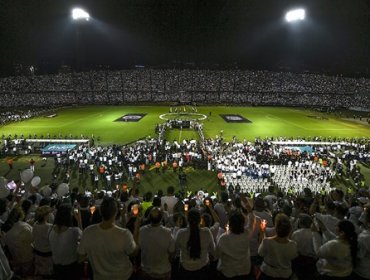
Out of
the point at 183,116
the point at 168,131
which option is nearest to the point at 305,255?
the point at 168,131

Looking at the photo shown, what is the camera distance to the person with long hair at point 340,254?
545cm

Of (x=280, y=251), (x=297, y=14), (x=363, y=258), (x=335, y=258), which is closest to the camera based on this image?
(x=280, y=251)

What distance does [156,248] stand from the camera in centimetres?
560

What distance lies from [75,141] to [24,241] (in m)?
32.3

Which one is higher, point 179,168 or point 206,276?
point 206,276

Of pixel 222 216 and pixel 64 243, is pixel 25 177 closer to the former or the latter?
pixel 64 243

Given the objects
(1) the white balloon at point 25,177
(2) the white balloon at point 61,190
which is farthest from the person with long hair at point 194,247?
(1) the white balloon at point 25,177

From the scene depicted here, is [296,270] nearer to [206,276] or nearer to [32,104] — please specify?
[206,276]

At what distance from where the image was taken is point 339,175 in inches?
1014

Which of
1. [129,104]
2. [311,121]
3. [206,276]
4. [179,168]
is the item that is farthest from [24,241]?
[129,104]

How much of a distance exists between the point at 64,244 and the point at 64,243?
0.06ft

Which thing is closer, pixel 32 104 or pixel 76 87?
pixel 32 104

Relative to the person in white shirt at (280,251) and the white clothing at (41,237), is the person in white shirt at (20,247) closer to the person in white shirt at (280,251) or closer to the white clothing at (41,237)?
the white clothing at (41,237)

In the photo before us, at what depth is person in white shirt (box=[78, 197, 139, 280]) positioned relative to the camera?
5074 millimetres
